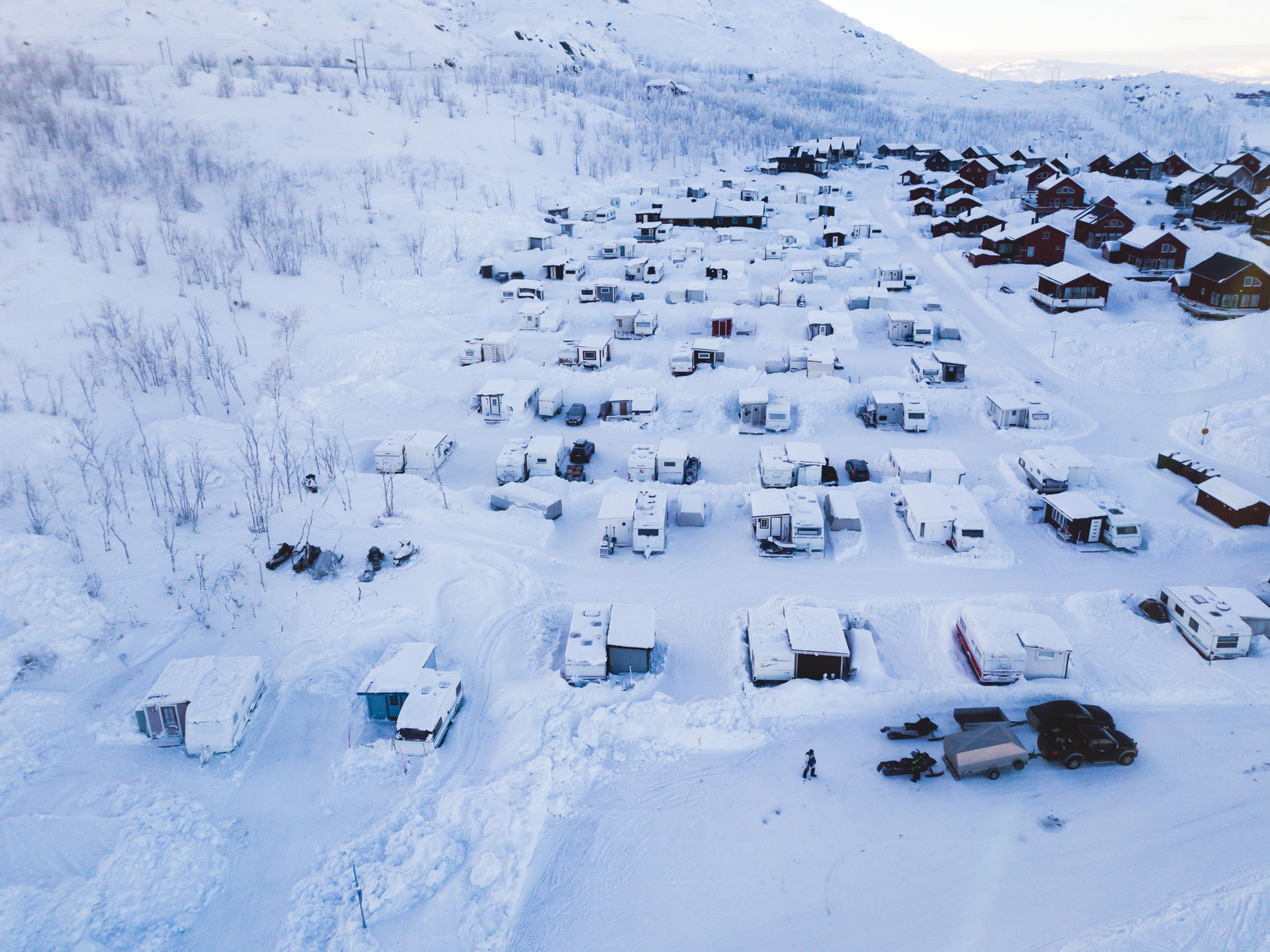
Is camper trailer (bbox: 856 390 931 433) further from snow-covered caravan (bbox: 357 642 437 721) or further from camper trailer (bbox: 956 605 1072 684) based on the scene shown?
snow-covered caravan (bbox: 357 642 437 721)

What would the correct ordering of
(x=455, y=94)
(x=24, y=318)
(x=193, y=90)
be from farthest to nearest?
(x=455, y=94) < (x=193, y=90) < (x=24, y=318)

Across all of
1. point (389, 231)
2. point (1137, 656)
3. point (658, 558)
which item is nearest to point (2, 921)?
point (658, 558)

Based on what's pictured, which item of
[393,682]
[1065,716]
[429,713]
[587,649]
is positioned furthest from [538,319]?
[1065,716]

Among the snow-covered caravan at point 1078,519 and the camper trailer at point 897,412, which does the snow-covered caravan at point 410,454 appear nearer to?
the camper trailer at point 897,412

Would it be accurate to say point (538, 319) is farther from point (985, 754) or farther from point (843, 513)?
point (985, 754)

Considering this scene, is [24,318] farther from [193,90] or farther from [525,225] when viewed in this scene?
[193,90]

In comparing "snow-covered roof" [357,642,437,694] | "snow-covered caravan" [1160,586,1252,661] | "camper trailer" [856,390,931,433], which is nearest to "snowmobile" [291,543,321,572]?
"snow-covered roof" [357,642,437,694]

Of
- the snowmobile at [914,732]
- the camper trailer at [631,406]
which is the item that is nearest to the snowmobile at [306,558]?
the camper trailer at [631,406]
